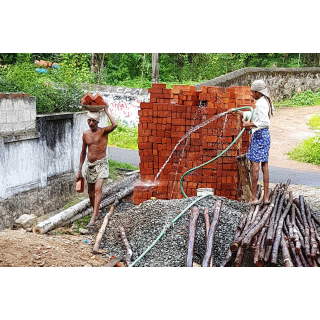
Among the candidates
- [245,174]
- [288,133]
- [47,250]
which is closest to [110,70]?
[288,133]

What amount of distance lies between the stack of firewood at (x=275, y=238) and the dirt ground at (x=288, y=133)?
5.63 metres

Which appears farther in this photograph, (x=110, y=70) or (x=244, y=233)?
(x=110, y=70)

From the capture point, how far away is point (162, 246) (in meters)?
5.44

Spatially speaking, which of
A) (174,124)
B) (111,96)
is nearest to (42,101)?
(174,124)

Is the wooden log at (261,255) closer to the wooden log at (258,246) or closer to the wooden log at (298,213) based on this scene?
the wooden log at (258,246)

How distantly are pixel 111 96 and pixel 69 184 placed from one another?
6.24 m

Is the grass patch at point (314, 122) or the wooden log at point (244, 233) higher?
the grass patch at point (314, 122)

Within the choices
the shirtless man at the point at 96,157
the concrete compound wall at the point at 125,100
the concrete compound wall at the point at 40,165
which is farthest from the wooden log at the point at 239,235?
the concrete compound wall at the point at 125,100

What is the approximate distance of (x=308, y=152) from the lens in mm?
11961

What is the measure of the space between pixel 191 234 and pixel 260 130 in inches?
72.6

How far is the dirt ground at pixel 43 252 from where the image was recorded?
5016 mm

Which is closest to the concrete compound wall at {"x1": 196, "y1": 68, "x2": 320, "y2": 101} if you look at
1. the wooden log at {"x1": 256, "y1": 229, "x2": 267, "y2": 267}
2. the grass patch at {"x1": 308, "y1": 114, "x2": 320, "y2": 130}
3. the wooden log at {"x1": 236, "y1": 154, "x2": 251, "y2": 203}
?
the grass patch at {"x1": 308, "y1": 114, "x2": 320, "y2": 130}

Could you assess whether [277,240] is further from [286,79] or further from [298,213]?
[286,79]

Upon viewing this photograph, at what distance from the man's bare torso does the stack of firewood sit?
7.80ft
